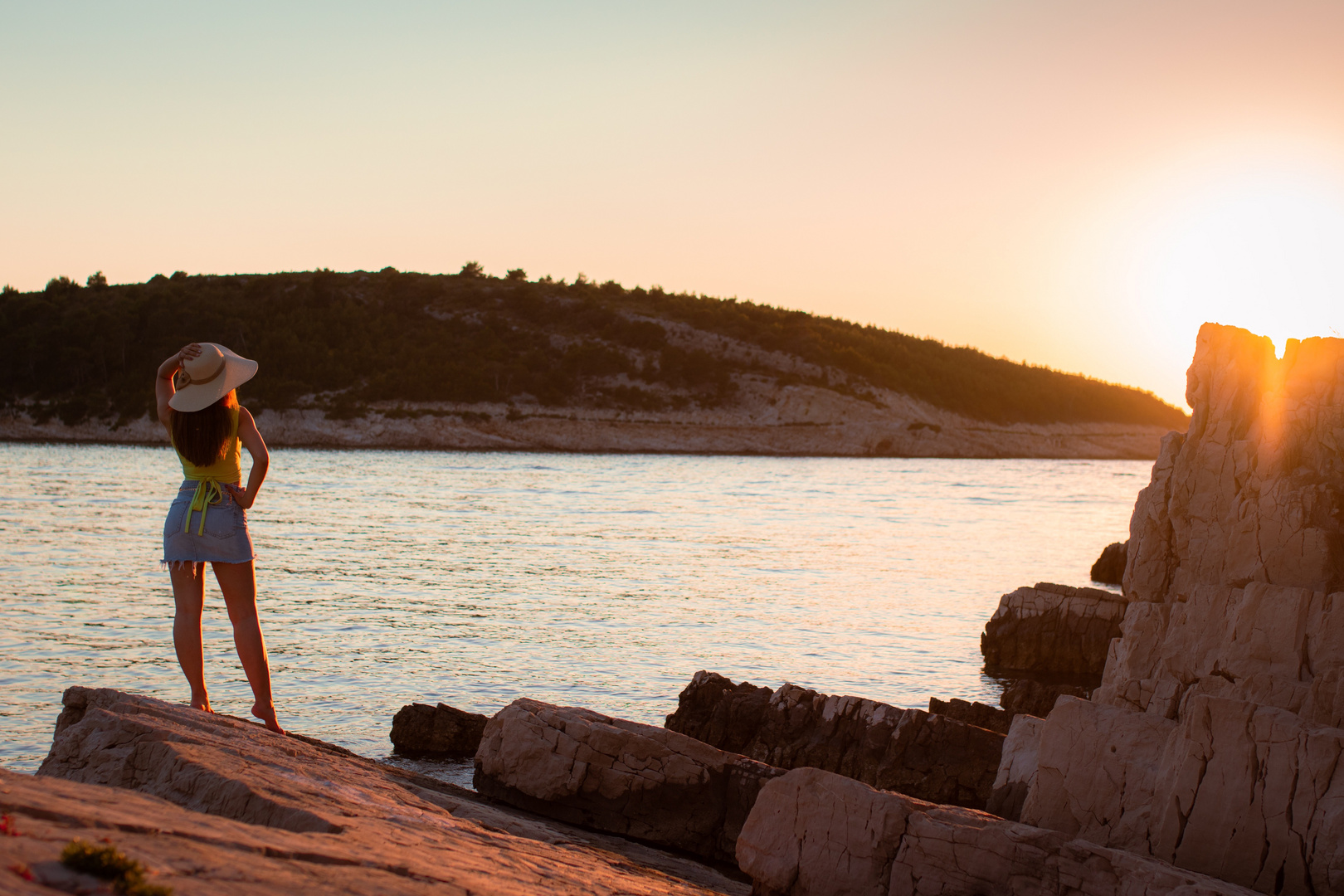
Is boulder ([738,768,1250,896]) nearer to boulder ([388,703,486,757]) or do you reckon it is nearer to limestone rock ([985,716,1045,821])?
limestone rock ([985,716,1045,821])

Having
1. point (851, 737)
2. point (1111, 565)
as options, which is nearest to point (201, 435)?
point (851, 737)

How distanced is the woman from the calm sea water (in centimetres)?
318

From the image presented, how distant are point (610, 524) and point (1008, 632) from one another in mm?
19120

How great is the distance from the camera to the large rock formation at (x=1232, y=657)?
6062 millimetres

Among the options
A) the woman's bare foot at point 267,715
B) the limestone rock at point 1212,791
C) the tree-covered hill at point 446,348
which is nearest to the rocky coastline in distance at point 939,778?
the limestone rock at point 1212,791

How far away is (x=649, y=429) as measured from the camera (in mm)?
86062

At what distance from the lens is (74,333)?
84812 millimetres

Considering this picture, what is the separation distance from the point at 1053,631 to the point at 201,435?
11980 mm

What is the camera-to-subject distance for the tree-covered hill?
82062 millimetres

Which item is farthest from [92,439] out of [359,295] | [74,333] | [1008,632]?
[1008,632]

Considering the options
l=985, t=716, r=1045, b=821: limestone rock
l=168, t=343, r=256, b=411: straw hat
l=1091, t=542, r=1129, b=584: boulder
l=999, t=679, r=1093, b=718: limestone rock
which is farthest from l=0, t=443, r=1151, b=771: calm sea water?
l=985, t=716, r=1045, b=821: limestone rock

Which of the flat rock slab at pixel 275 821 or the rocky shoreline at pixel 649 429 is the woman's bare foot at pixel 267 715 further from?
the rocky shoreline at pixel 649 429

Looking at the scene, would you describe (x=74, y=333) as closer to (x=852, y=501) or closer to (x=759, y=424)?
(x=759, y=424)

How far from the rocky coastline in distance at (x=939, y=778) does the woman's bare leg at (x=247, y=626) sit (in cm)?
42
